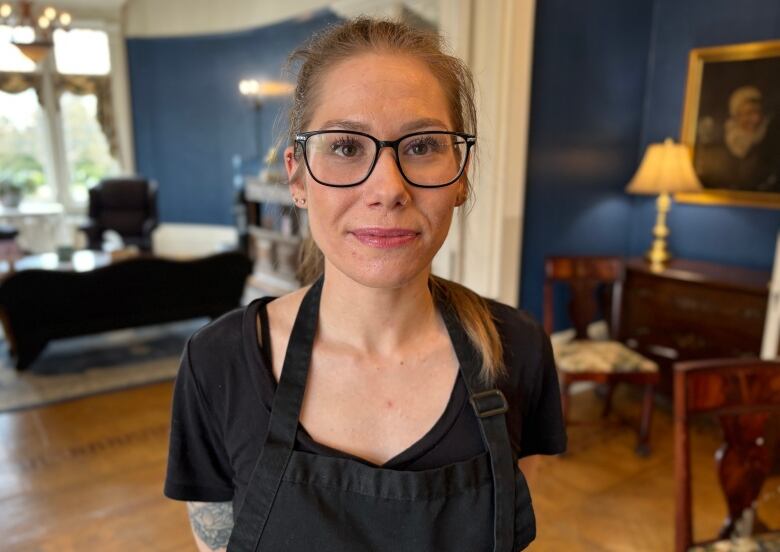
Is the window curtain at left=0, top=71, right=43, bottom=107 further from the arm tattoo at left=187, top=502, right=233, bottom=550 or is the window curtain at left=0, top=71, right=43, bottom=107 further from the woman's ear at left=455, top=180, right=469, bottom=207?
the woman's ear at left=455, top=180, right=469, bottom=207

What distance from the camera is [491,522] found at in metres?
0.82

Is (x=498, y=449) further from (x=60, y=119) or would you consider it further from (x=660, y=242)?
(x=60, y=119)

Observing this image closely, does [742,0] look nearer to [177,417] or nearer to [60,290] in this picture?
[177,417]

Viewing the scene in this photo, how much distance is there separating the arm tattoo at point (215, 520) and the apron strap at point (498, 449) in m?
0.42

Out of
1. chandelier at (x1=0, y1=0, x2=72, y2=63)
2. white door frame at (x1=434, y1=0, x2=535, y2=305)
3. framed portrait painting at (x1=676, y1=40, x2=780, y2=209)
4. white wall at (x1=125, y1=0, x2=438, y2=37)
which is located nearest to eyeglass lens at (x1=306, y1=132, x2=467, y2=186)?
white door frame at (x1=434, y1=0, x2=535, y2=305)

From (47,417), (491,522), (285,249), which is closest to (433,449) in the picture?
(491,522)

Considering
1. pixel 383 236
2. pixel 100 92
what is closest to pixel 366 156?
pixel 383 236

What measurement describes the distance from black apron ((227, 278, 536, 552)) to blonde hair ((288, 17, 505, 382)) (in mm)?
187

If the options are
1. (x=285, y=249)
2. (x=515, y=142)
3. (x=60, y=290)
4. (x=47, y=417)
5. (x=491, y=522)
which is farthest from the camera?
(x=285, y=249)

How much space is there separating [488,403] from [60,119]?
764 cm

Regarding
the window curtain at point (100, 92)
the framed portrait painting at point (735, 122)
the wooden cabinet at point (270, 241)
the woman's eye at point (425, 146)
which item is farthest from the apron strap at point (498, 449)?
the window curtain at point (100, 92)

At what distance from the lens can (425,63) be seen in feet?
2.61

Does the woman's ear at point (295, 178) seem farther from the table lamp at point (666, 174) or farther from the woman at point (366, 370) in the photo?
the table lamp at point (666, 174)

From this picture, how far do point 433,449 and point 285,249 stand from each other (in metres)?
4.61
